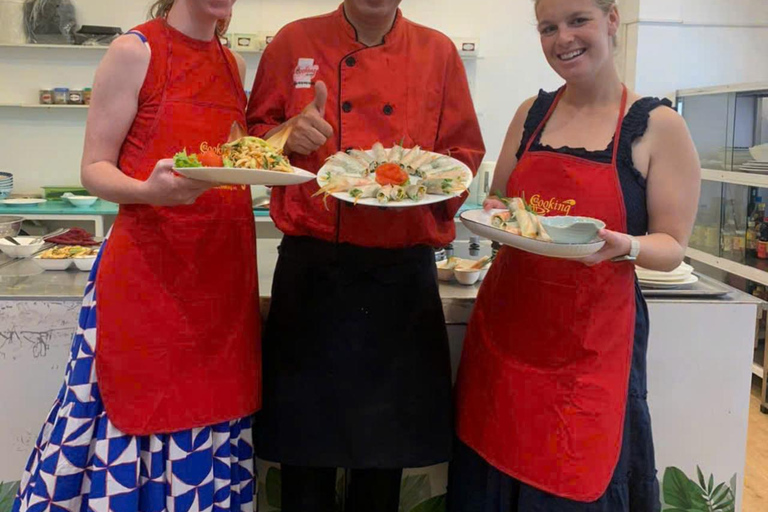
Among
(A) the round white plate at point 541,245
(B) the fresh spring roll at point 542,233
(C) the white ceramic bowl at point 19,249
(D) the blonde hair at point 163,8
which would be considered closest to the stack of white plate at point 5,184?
(C) the white ceramic bowl at point 19,249

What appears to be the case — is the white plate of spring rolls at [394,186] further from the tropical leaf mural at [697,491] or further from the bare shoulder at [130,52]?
the tropical leaf mural at [697,491]

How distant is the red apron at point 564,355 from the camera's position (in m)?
1.42

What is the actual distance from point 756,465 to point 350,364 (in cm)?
241

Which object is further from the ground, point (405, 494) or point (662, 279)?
point (662, 279)

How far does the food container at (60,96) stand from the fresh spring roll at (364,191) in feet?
13.8

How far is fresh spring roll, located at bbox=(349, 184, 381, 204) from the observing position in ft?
4.34

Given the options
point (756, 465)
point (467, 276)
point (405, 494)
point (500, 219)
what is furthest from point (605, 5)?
point (756, 465)

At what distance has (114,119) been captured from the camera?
1317 mm

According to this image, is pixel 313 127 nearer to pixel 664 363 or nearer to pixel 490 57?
pixel 664 363

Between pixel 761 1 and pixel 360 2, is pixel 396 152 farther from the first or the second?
pixel 761 1

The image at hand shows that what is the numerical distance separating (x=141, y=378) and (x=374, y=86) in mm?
786

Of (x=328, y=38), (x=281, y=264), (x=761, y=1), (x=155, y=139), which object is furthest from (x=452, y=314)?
(x=761, y=1)

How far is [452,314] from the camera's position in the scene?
187cm

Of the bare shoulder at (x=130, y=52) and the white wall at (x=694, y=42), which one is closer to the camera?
the bare shoulder at (x=130, y=52)
